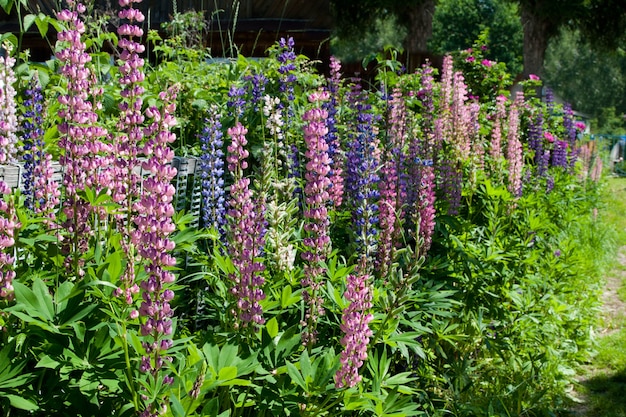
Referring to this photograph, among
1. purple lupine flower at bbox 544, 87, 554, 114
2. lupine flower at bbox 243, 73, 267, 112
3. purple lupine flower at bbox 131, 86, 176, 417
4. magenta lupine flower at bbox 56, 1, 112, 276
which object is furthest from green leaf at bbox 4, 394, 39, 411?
purple lupine flower at bbox 544, 87, 554, 114

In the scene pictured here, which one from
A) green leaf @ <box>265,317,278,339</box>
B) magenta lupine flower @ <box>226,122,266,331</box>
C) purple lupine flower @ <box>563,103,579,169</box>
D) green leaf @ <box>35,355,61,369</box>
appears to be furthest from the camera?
purple lupine flower @ <box>563,103,579,169</box>

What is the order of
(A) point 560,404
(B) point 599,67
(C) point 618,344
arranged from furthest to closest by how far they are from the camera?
(B) point 599,67
(C) point 618,344
(A) point 560,404

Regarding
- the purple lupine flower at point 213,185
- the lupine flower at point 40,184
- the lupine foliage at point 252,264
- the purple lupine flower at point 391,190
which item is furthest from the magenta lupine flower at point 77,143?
the purple lupine flower at point 391,190

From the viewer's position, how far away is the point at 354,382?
2258mm

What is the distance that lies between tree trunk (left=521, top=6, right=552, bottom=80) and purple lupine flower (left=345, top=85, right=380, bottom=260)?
19769 millimetres

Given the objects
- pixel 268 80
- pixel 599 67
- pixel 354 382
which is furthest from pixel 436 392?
pixel 599 67

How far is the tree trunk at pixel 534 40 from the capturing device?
22438 mm

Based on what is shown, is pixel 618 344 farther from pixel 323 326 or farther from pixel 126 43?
pixel 126 43

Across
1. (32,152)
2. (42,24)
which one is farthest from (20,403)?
(42,24)

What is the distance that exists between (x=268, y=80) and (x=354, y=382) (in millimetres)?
2571

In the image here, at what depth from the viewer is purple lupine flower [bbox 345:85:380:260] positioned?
129 inches

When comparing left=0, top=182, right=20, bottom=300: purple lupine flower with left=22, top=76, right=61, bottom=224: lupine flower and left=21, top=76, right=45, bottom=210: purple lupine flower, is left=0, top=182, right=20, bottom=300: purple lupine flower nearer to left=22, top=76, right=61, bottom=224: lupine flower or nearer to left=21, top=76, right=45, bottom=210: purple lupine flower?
left=22, top=76, right=61, bottom=224: lupine flower

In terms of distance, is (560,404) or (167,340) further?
(560,404)

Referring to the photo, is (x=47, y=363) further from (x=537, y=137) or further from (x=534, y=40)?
(x=534, y=40)
